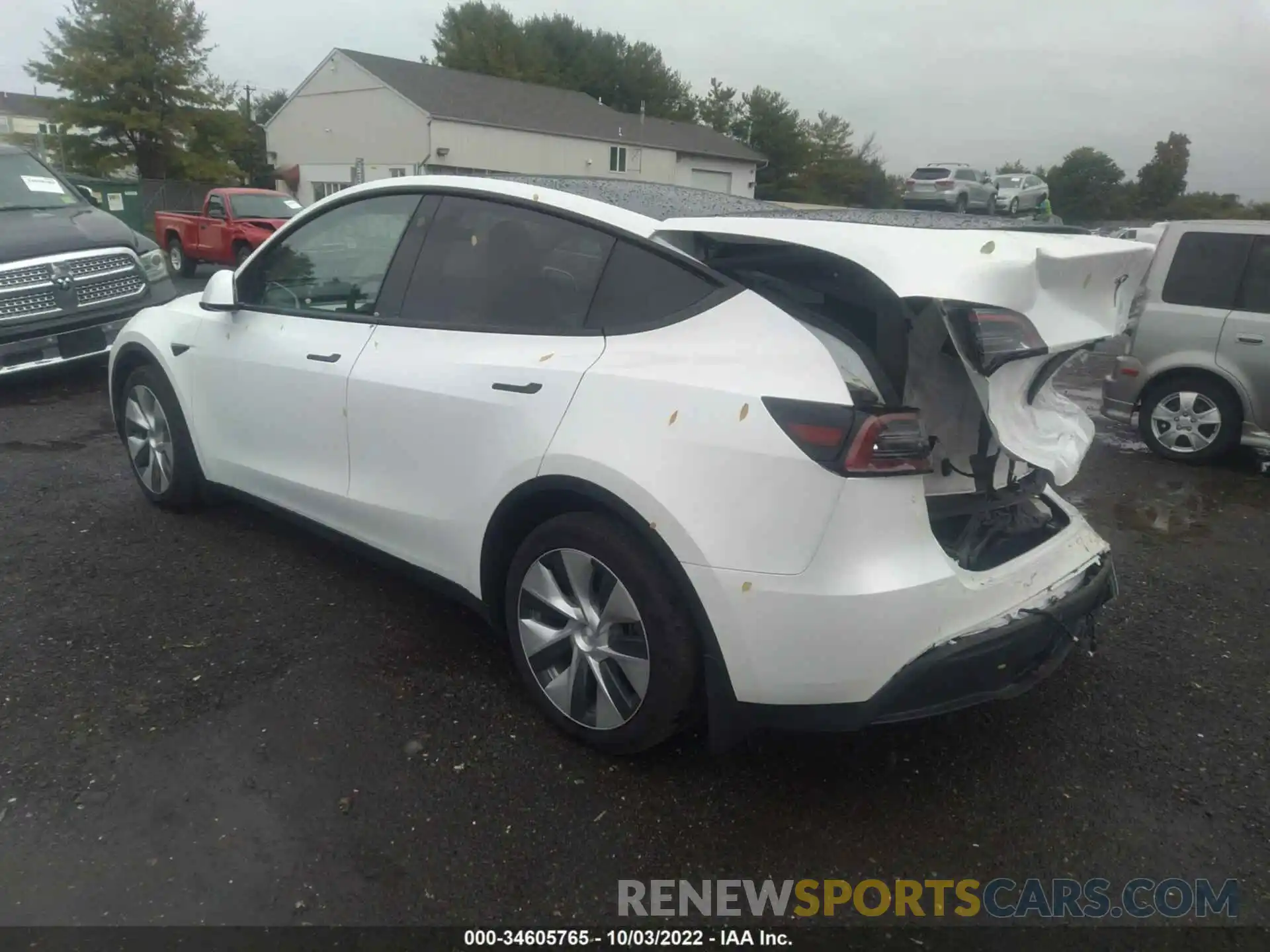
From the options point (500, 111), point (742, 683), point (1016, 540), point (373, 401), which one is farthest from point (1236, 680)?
point (500, 111)

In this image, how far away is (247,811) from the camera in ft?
8.46

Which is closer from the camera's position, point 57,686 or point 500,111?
point 57,686

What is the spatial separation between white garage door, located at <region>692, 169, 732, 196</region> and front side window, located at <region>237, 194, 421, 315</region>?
154 feet

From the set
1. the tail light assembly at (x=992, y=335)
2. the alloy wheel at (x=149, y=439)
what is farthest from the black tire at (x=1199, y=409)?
the alloy wheel at (x=149, y=439)

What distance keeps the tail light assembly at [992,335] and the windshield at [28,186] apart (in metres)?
8.26

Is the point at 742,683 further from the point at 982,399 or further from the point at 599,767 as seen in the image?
the point at 982,399

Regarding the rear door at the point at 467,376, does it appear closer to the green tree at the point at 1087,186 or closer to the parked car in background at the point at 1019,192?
the parked car in background at the point at 1019,192

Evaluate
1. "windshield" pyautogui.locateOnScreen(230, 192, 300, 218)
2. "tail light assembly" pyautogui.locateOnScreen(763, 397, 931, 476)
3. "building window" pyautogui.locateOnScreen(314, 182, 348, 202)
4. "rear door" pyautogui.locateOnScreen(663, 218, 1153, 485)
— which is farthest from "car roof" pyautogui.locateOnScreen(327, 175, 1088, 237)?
"building window" pyautogui.locateOnScreen(314, 182, 348, 202)

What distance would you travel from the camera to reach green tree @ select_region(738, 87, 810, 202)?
60.3m

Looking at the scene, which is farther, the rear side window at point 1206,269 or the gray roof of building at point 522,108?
the gray roof of building at point 522,108

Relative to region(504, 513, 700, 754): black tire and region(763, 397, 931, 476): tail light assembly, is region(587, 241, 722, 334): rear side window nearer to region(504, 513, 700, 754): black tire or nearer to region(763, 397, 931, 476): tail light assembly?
region(763, 397, 931, 476): tail light assembly

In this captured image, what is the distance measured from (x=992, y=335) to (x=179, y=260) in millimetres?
19511

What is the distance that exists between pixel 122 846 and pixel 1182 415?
6.91 meters

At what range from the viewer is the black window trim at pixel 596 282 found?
102 inches
